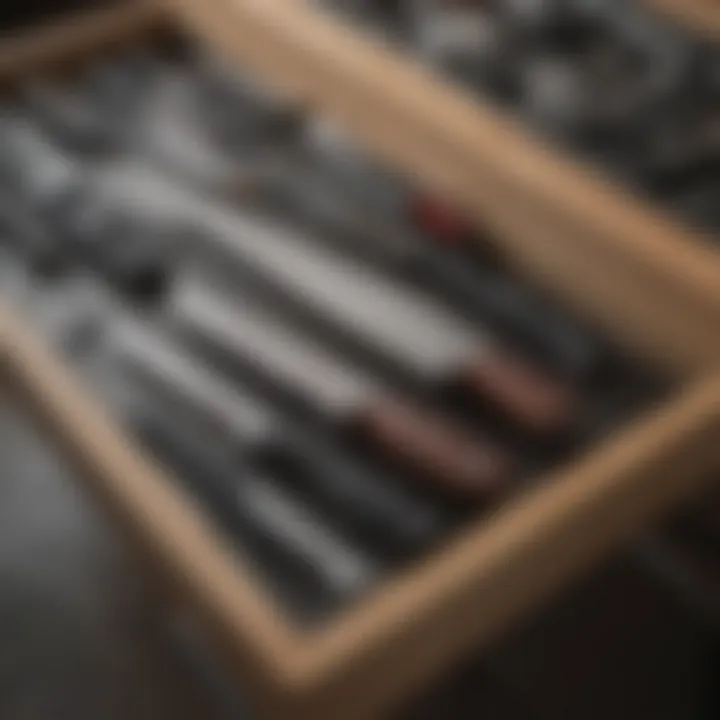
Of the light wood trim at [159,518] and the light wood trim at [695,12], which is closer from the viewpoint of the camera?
the light wood trim at [159,518]

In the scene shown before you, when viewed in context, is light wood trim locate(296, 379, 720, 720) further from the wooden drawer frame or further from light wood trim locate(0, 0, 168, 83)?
light wood trim locate(0, 0, 168, 83)

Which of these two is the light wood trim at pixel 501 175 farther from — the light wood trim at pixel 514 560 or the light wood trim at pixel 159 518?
the light wood trim at pixel 159 518

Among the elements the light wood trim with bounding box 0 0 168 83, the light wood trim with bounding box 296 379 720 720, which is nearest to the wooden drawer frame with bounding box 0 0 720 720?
the light wood trim with bounding box 296 379 720 720

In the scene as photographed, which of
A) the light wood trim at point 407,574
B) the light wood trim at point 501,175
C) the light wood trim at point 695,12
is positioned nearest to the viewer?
the light wood trim at point 407,574

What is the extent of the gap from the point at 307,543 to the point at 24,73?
1.79 feet

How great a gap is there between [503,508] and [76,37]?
595mm

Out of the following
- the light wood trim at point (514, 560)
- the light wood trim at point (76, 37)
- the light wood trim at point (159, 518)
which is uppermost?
the light wood trim at point (76, 37)

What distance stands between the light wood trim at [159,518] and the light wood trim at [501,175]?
295 millimetres

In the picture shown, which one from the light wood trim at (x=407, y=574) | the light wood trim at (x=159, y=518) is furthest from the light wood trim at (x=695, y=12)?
the light wood trim at (x=159, y=518)

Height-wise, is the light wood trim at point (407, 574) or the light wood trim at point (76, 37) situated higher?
the light wood trim at point (76, 37)

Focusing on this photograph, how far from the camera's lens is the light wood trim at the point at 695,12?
37.0 inches

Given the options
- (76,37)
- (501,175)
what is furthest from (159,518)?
(76,37)

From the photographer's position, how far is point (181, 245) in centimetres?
79

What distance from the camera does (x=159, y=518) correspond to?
1.91ft
